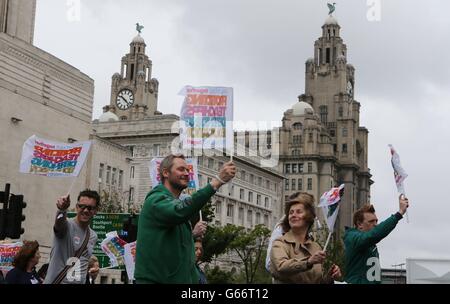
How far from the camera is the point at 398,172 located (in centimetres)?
972

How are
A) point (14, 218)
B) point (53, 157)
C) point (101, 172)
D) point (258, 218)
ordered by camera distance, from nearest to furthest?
point (53, 157)
point (14, 218)
point (101, 172)
point (258, 218)

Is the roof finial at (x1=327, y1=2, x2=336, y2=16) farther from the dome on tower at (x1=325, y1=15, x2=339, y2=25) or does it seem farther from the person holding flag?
the person holding flag

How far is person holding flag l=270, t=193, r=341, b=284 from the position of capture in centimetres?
623

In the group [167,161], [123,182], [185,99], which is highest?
[123,182]

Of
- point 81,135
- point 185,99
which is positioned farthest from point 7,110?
point 185,99

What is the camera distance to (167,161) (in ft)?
21.4

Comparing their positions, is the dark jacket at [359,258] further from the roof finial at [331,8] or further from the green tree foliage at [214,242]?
the roof finial at [331,8]

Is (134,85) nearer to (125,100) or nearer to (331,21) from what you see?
(125,100)

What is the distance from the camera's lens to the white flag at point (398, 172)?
31.2 feet

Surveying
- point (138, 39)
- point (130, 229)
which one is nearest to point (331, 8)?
point (138, 39)

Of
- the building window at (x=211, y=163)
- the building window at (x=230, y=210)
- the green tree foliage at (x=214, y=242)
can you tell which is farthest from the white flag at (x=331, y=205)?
the building window at (x=230, y=210)

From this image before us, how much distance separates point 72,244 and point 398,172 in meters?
4.18
